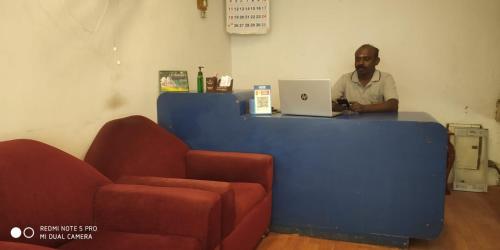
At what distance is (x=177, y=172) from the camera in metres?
2.39

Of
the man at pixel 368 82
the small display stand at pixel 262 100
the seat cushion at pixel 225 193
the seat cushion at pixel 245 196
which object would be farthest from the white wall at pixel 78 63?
the man at pixel 368 82

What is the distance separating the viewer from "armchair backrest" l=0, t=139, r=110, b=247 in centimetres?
139

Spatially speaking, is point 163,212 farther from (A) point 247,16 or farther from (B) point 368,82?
(A) point 247,16

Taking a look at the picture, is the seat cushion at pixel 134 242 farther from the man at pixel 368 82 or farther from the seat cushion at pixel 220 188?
the man at pixel 368 82

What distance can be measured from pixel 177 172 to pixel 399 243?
1.49 meters

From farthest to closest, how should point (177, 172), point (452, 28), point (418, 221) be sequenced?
point (452, 28)
point (177, 172)
point (418, 221)

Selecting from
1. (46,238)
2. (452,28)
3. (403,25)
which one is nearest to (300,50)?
(403,25)

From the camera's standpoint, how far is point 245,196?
2.07 meters

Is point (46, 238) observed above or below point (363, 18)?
below

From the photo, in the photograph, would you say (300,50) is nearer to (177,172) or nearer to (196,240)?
(177,172)

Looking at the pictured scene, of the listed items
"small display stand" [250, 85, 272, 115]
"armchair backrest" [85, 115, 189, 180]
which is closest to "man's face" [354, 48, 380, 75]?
"small display stand" [250, 85, 272, 115]

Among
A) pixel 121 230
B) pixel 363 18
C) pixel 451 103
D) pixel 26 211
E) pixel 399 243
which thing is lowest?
pixel 399 243

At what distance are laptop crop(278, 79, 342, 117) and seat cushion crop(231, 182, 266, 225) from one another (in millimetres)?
594

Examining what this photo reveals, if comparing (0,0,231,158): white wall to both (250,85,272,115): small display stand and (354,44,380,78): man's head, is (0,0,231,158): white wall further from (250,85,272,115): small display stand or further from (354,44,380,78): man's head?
(354,44,380,78): man's head
